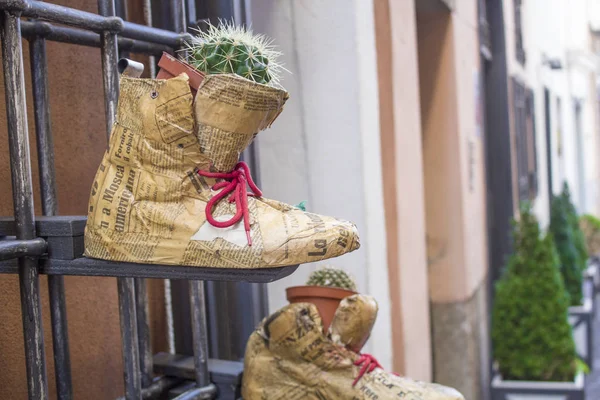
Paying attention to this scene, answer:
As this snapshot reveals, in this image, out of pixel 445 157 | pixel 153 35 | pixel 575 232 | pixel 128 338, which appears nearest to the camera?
pixel 128 338

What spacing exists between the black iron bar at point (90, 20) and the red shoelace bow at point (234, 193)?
0.37 metres

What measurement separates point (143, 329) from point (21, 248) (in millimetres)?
560

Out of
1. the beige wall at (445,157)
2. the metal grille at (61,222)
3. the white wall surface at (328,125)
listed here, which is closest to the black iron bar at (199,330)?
the metal grille at (61,222)

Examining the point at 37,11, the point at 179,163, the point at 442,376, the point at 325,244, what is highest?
the point at 37,11

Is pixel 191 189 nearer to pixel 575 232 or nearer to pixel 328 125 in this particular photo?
pixel 328 125

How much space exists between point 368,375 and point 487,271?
14.2 feet

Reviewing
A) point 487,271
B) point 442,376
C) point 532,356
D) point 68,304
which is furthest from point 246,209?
point 487,271

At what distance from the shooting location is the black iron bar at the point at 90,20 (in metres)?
1.17

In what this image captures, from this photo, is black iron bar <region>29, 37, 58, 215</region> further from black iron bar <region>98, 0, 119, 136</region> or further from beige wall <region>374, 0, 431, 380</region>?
beige wall <region>374, 0, 431, 380</region>

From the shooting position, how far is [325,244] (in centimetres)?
113

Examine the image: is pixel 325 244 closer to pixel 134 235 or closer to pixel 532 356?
pixel 134 235

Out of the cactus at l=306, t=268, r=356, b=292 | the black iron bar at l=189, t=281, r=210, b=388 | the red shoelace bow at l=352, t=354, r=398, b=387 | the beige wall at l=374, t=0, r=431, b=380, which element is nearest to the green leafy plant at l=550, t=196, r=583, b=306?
the beige wall at l=374, t=0, r=431, b=380

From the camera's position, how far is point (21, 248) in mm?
1141

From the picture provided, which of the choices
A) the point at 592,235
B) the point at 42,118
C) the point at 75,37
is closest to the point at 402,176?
the point at 75,37
